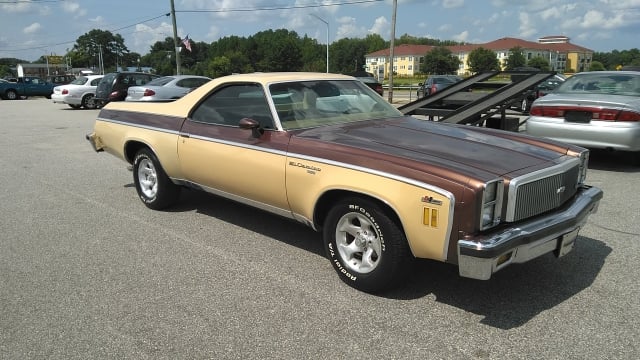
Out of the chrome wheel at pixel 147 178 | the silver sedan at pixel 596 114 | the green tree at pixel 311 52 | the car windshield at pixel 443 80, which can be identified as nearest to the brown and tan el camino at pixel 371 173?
the chrome wheel at pixel 147 178

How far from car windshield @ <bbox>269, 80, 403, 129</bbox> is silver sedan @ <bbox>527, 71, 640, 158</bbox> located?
3.92 meters

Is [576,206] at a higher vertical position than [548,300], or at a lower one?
higher

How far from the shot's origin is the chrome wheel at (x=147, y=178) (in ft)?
19.2

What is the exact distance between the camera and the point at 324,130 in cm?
427

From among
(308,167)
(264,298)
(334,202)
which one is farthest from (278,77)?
(264,298)

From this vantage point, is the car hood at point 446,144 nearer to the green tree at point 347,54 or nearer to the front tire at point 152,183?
the front tire at point 152,183

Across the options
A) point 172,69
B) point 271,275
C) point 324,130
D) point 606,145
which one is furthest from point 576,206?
point 172,69

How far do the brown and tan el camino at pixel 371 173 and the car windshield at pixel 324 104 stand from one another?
1 centimetres

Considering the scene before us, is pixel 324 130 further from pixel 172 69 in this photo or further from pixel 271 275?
pixel 172 69

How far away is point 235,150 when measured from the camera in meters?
4.55

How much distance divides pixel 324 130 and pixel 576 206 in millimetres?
2000

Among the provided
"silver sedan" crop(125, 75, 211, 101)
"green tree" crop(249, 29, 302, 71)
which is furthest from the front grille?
"green tree" crop(249, 29, 302, 71)

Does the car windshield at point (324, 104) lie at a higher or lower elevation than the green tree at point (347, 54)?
lower

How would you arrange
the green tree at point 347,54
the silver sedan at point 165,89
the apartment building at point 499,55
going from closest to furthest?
the silver sedan at point 165,89
the green tree at point 347,54
the apartment building at point 499,55
